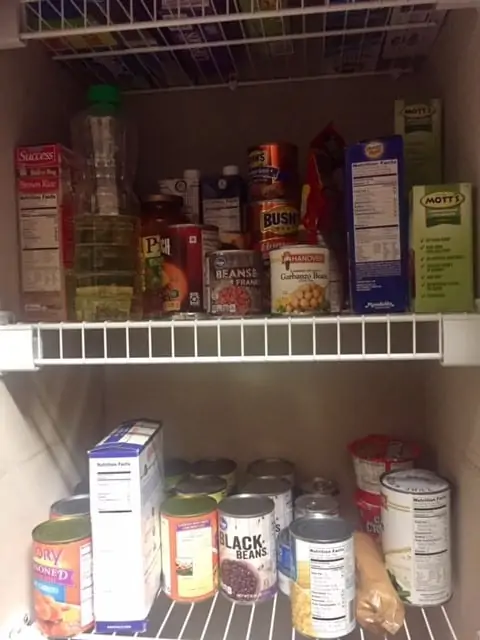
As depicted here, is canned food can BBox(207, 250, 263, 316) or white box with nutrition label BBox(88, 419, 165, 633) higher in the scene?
canned food can BBox(207, 250, 263, 316)

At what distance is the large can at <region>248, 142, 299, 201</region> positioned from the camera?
109 cm

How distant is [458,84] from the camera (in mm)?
959

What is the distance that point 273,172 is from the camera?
1089 millimetres

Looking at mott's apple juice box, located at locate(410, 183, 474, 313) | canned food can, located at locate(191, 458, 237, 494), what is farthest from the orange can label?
mott's apple juice box, located at locate(410, 183, 474, 313)

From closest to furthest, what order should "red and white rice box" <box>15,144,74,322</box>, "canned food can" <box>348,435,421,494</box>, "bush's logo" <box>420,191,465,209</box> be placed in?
"bush's logo" <box>420,191,465,209</box> < "red and white rice box" <box>15,144,74,322</box> < "canned food can" <box>348,435,421,494</box>

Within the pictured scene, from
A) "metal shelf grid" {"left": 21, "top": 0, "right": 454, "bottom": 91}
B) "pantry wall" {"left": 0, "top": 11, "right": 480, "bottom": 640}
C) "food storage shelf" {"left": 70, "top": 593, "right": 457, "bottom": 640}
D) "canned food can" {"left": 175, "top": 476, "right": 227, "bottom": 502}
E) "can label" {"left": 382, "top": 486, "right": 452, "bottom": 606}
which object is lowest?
"food storage shelf" {"left": 70, "top": 593, "right": 457, "bottom": 640}

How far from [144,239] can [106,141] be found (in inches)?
9.7

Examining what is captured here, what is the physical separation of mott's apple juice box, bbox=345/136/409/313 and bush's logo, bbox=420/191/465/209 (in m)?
0.05

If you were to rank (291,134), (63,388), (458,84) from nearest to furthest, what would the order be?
(458,84)
(63,388)
(291,134)

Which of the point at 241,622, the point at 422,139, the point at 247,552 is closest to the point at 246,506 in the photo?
the point at 247,552

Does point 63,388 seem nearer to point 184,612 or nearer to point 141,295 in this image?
point 141,295

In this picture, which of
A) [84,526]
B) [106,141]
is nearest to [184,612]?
[84,526]

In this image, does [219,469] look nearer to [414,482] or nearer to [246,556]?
[246,556]

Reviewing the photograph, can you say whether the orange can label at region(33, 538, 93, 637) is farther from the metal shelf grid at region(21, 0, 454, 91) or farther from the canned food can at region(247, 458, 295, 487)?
the metal shelf grid at region(21, 0, 454, 91)
